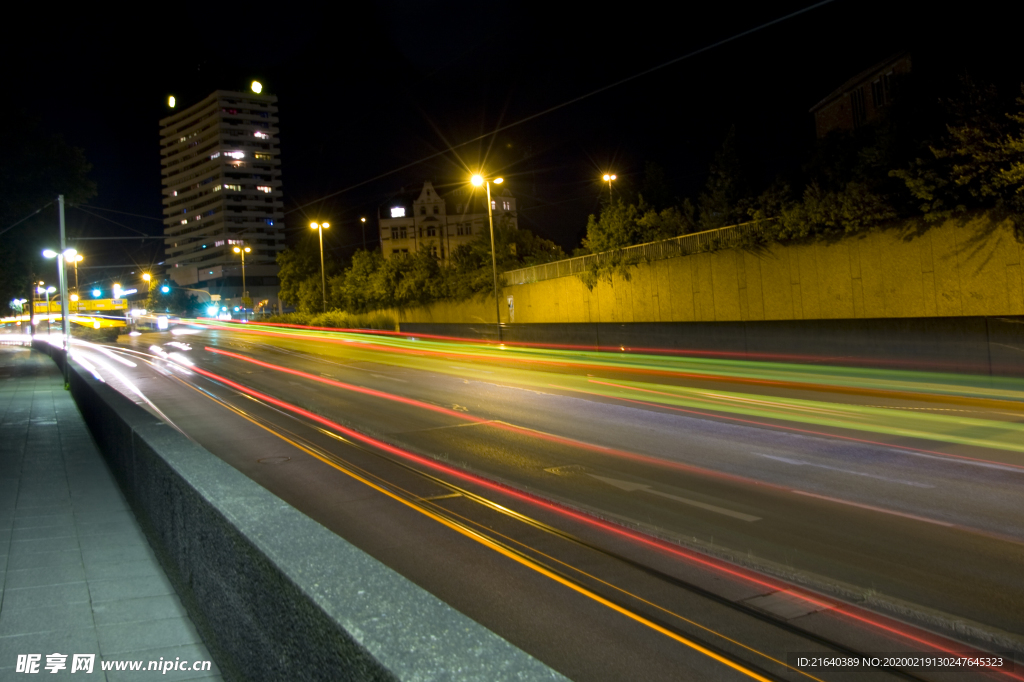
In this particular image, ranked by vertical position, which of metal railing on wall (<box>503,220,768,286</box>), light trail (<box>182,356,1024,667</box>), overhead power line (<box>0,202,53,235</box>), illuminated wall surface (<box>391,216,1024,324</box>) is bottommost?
light trail (<box>182,356,1024,667</box>)

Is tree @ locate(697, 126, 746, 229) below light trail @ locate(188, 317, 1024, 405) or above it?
above

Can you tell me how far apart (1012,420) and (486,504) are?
30.5 ft

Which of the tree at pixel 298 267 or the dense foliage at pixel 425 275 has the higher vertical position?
the tree at pixel 298 267

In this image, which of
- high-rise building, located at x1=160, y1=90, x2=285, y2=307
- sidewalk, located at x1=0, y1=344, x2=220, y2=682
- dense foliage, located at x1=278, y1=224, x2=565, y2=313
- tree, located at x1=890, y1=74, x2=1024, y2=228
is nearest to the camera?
sidewalk, located at x1=0, y1=344, x2=220, y2=682

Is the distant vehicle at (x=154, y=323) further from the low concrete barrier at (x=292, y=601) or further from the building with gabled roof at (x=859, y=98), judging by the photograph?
the low concrete barrier at (x=292, y=601)

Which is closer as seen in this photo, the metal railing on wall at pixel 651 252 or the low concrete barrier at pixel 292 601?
the low concrete barrier at pixel 292 601

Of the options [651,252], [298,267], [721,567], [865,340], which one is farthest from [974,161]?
[298,267]

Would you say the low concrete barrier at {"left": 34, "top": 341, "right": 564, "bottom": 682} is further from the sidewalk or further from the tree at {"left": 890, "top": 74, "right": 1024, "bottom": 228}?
the tree at {"left": 890, "top": 74, "right": 1024, "bottom": 228}

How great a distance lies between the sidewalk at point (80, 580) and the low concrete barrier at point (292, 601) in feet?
0.78

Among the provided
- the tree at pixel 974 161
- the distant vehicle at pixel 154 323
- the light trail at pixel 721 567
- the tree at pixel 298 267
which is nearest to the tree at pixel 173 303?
the distant vehicle at pixel 154 323

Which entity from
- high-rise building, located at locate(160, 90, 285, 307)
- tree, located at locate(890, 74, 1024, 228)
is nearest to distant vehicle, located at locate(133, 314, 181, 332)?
tree, located at locate(890, 74, 1024, 228)

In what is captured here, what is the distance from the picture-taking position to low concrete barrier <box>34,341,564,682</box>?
2.08 m

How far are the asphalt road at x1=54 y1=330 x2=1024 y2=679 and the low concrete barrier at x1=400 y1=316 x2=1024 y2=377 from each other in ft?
3.58

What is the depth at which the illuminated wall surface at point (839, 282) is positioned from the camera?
2175 centimetres
